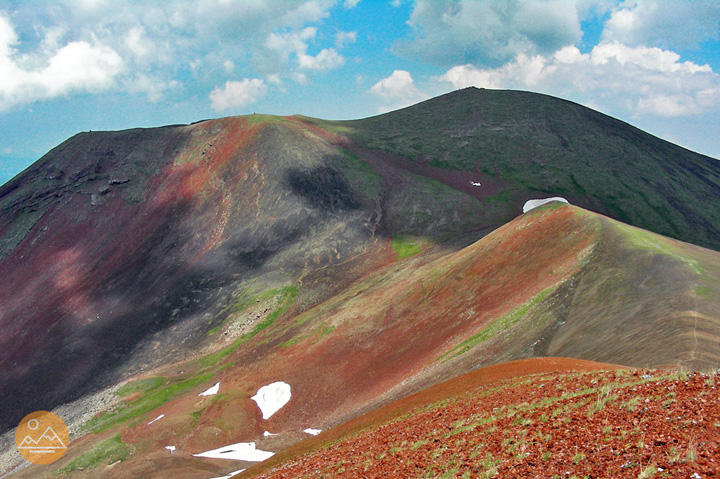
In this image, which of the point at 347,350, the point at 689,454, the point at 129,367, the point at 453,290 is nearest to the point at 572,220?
the point at 453,290

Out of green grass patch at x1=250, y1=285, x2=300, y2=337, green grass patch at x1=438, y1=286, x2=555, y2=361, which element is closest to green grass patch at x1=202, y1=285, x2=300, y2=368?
green grass patch at x1=250, y1=285, x2=300, y2=337

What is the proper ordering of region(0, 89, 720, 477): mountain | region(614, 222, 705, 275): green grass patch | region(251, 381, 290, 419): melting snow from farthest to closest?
region(251, 381, 290, 419): melting snow → region(0, 89, 720, 477): mountain → region(614, 222, 705, 275): green grass patch

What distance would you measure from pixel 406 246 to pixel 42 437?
5272 centimetres

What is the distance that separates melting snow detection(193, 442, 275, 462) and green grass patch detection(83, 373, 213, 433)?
1471 cm

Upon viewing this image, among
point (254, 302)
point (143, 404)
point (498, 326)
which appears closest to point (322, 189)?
point (254, 302)

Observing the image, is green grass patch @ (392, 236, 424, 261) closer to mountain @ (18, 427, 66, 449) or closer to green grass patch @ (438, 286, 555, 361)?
green grass patch @ (438, 286, 555, 361)

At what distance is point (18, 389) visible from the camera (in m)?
57.7

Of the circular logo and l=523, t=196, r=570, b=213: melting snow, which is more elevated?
l=523, t=196, r=570, b=213: melting snow

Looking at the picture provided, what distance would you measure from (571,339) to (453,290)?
20.7m

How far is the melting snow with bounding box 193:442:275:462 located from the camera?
37.8 meters

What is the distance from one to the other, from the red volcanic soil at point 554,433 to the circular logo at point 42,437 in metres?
39.2

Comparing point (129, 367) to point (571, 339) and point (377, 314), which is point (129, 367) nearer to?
point (377, 314)

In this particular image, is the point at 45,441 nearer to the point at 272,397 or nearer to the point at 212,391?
the point at 212,391

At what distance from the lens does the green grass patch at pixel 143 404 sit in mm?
49969
